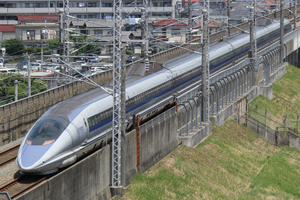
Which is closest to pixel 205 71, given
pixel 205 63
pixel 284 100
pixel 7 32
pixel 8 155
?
pixel 205 63

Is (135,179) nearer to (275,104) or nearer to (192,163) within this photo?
(192,163)

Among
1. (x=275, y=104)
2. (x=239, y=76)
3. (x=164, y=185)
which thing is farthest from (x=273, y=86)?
(x=164, y=185)

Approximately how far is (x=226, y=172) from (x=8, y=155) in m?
13.1

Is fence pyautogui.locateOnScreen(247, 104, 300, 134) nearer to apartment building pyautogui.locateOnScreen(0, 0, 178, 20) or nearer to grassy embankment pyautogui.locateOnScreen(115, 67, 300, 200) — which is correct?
grassy embankment pyautogui.locateOnScreen(115, 67, 300, 200)

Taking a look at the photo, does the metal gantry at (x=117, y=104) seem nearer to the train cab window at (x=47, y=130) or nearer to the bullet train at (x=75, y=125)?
the bullet train at (x=75, y=125)

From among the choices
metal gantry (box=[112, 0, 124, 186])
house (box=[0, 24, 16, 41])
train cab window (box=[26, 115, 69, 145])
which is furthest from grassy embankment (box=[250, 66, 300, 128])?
house (box=[0, 24, 16, 41])

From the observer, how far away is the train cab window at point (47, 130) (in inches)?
958

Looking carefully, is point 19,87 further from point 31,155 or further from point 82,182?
point 82,182

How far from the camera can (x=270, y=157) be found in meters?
40.9

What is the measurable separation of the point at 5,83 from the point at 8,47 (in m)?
32.0

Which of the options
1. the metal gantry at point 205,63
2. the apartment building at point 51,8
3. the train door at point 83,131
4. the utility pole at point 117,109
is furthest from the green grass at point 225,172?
the apartment building at point 51,8

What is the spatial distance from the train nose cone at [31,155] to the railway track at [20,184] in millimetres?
704

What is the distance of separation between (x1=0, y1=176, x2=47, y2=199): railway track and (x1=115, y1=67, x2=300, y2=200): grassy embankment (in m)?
4.58

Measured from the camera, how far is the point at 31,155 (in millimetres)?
23484
